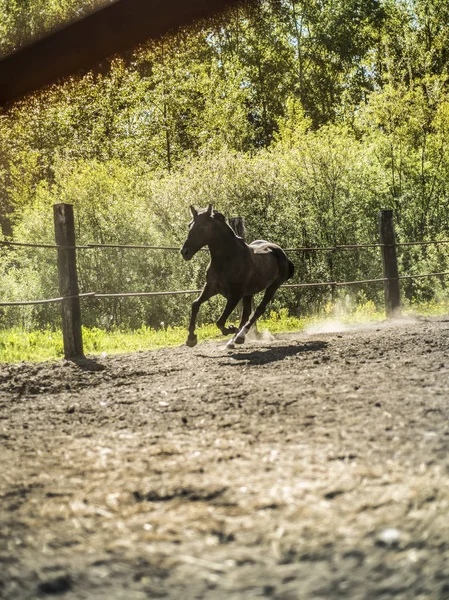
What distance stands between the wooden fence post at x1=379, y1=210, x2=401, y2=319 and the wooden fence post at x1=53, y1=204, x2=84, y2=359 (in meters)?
5.66

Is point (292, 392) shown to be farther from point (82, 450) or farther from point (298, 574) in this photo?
point (298, 574)

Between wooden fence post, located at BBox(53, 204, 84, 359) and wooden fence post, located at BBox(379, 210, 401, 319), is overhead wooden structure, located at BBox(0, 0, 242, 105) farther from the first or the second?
wooden fence post, located at BBox(379, 210, 401, 319)

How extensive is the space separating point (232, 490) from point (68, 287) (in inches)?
216

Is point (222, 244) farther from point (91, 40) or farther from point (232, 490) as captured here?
point (91, 40)

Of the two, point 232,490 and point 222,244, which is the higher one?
point 222,244

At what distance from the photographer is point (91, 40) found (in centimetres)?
136

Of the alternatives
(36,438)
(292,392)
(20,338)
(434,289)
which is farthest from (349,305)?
(36,438)

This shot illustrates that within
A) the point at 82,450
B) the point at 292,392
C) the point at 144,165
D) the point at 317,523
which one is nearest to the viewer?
the point at 317,523

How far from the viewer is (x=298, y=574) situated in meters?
1.88

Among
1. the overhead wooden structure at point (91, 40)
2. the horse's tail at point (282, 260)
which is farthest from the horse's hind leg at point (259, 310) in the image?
the overhead wooden structure at point (91, 40)

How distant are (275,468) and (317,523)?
0.64m

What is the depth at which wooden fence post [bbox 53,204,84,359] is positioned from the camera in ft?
25.4

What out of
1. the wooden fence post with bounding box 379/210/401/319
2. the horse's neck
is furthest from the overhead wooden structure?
the wooden fence post with bounding box 379/210/401/319

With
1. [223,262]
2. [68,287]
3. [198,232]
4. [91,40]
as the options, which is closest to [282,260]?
[223,262]
